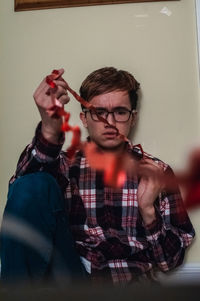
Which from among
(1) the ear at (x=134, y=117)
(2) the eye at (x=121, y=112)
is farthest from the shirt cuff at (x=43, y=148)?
(1) the ear at (x=134, y=117)

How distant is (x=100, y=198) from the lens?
659mm

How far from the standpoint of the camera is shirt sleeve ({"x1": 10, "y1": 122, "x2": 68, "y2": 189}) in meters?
0.45

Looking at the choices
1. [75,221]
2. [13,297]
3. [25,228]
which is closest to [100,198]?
[75,221]

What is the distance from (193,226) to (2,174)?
14.5 inches

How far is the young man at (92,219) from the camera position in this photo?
1.71 ft

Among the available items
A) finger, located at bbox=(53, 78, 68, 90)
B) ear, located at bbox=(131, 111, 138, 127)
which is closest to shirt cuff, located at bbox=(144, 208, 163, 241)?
ear, located at bbox=(131, 111, 138, 127)

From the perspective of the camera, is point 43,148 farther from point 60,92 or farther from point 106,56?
point 106,56

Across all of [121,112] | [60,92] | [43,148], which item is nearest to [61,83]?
[60,92]

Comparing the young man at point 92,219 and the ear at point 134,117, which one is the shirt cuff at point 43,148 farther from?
the ear at point 134,117

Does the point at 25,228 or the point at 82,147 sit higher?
the point at 82,147

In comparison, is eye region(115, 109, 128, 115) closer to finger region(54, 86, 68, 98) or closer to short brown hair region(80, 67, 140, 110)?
short brown hair region(80, 67, 140, 110)

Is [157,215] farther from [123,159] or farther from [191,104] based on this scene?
[123,159]

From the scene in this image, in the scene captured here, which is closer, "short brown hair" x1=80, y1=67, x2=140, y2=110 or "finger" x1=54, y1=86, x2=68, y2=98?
"finger" x1=54, y1=86, x2=68, y2=98

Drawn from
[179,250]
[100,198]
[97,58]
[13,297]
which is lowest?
[179,250]
